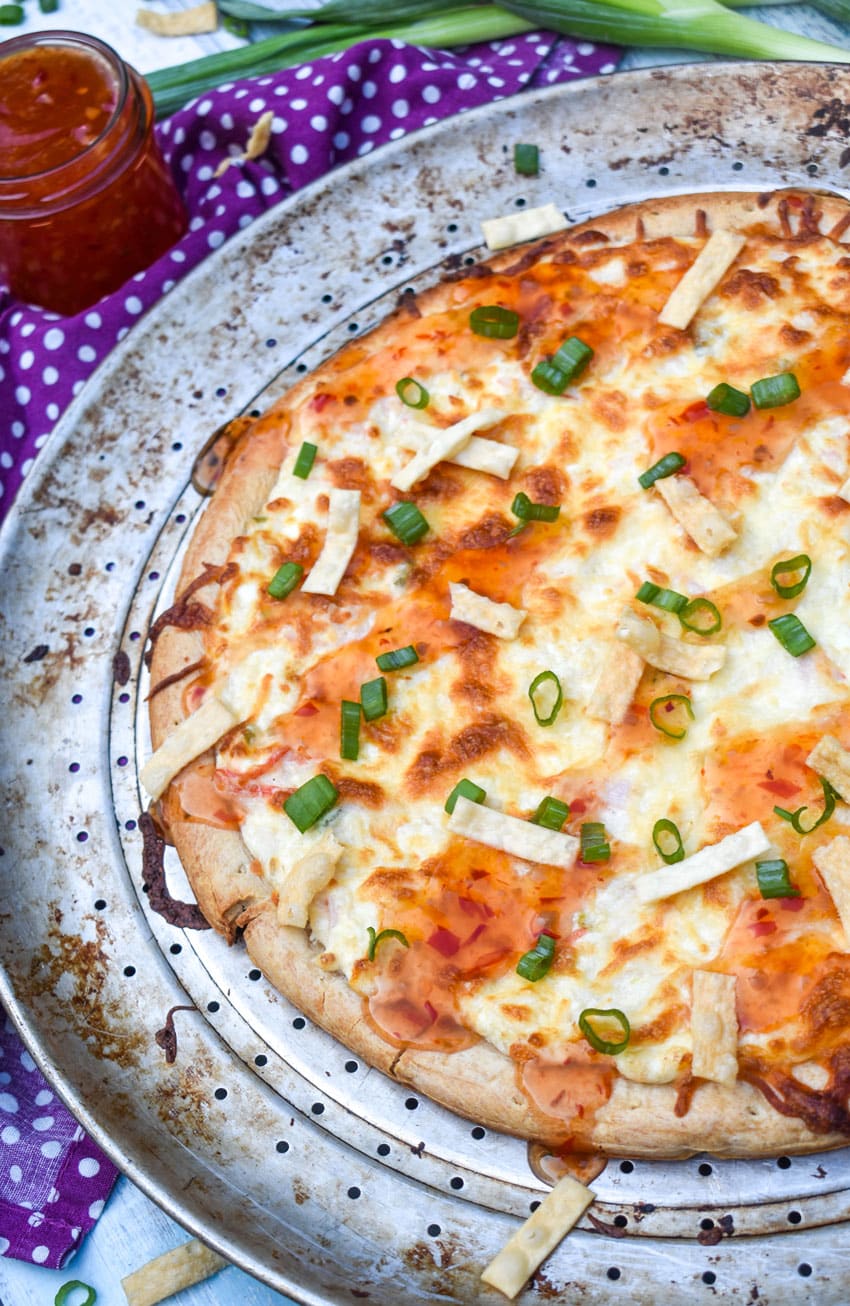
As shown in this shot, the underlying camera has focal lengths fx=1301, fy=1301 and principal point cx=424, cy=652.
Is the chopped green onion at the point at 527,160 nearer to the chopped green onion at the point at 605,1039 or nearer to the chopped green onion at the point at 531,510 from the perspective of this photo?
the chopped green onion at the point at 531,510

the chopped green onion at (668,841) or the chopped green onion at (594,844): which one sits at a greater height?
the chopped green onion at (668,841)

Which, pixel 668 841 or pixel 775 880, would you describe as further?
pixel 668 841

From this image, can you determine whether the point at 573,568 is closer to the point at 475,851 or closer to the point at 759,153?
the point at 475,851

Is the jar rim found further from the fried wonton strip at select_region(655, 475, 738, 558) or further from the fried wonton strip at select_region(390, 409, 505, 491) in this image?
the fried wonton strip at select_region(655, 475, 738, 558)

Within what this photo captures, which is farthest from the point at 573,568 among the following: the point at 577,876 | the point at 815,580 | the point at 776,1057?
the point at 776,1057

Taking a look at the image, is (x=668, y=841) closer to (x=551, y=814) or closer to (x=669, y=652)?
(x=551, y=814)

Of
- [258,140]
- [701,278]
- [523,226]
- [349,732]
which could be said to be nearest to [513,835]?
[349,732]

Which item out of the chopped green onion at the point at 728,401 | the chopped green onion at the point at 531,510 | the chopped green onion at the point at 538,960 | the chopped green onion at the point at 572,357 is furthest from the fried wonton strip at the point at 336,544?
the chopped green onion at the point at 538,960
